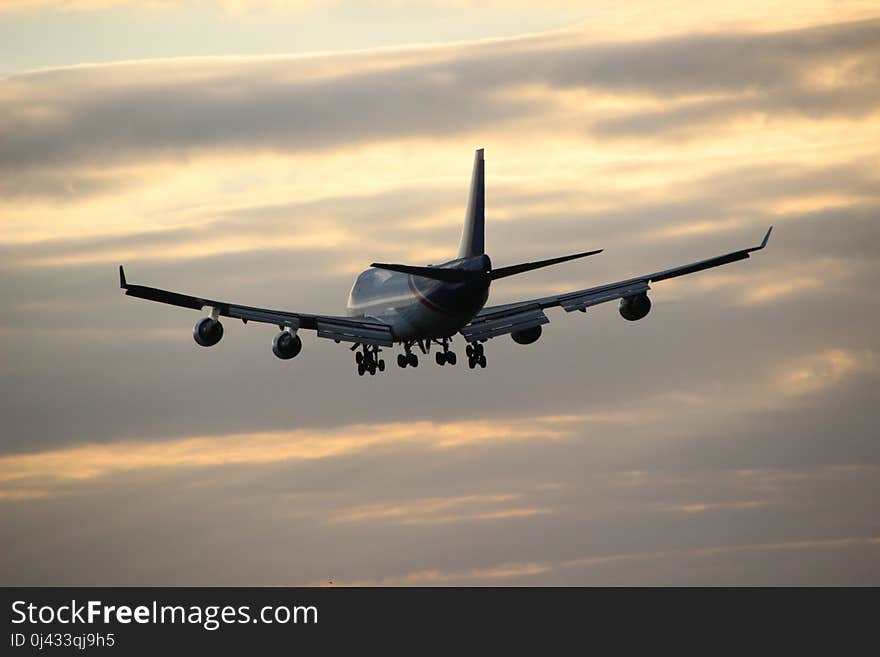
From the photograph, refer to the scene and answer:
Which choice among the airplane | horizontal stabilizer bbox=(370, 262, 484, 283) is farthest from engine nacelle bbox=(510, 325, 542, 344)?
horizontal stabilizer bbox=(370, 262, 484, 283)

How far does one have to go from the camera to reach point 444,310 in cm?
10344

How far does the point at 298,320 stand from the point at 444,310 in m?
9.90

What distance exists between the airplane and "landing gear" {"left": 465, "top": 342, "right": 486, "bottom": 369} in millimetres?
68

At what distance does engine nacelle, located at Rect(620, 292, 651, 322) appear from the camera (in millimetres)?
103375

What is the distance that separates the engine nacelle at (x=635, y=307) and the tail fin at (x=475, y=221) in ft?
34.3

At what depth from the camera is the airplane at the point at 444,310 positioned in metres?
99.1

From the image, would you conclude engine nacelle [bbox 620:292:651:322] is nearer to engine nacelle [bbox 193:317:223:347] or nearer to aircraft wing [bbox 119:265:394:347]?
aircraft wing [bbox 119:265:394:347]

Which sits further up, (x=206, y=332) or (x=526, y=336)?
(x=526, y=336)

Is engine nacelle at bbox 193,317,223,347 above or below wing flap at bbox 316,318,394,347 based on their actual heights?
below

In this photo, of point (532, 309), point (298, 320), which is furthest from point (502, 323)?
point (298, 320)

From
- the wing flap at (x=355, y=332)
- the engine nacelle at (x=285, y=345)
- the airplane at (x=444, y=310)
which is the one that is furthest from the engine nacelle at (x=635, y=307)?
the engine nacelle at (x=285, y=345)

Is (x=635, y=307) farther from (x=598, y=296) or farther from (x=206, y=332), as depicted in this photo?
(x=206, y=332)
